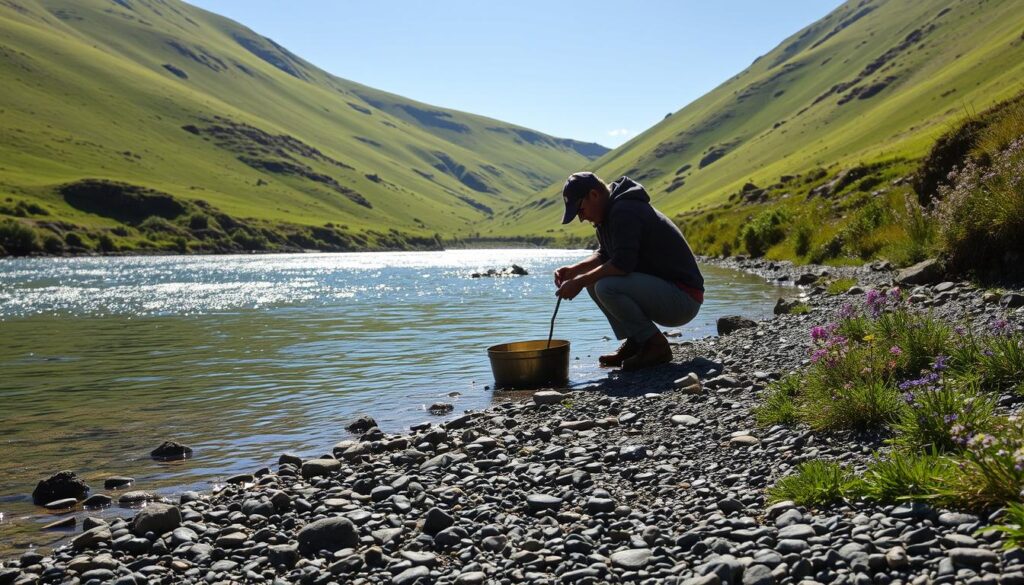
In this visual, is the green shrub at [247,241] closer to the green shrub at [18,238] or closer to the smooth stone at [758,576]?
the green shrub at [18,238]

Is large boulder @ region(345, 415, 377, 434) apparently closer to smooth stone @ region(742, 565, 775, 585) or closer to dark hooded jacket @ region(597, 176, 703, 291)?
dark hooded jacket @ region(597, 176, 703, 291)

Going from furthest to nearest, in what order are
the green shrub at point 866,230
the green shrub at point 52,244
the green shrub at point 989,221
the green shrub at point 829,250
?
1. the green shrub at point 52,244
2. the green shrub at point 829,250
3. the green shrub at point 866,230
4. the green shrub at point 989,221

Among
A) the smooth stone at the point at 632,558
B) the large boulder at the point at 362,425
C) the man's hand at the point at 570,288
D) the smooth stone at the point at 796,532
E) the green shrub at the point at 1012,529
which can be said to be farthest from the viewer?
the man's hand at the point at 570,288

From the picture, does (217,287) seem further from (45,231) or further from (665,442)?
(45,231)

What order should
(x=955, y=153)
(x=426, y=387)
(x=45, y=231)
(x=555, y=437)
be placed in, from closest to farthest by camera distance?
(x=555, y=437) → (x=426, y=387) → (x=955, y=153) → (x=45, y=231)

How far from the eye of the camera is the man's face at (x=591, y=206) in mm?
12148

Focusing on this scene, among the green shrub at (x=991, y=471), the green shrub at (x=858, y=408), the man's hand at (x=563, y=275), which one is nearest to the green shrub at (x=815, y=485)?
the green shrub at (x=991, y=471)

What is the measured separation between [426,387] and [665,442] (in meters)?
7.68

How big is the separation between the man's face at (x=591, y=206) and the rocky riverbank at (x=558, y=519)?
3.27 m

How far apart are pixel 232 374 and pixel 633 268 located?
1114 centimetres

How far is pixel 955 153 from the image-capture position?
22.5 metres

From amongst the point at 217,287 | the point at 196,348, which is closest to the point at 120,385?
the point at 196,348

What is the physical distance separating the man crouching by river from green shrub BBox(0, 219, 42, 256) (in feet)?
467

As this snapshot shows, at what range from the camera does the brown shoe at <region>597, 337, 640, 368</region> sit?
1358 centimetres
